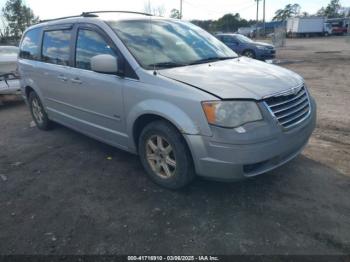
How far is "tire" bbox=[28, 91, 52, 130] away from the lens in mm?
5691

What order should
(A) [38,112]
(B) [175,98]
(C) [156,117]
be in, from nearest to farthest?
(B) [175,98], (C) [156,117], (A) [38,112]

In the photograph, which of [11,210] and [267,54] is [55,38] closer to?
[11,210]

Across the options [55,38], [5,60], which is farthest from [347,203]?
[5,60]

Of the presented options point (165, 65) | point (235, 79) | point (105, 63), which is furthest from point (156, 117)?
point (235, 79)

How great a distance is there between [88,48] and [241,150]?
2458mm

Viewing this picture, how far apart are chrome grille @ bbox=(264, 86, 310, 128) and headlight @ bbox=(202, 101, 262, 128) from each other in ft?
0.67

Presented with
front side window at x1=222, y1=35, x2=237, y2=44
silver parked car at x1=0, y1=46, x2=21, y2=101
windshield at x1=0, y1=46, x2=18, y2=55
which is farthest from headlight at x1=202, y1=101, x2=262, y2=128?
front side window at x1=222, y1=35, x2=237, y2=44

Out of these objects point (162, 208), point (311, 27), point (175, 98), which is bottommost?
point (162, 208)

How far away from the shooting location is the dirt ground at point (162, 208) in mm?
2654

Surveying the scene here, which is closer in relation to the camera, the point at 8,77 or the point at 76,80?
the point at 76,80

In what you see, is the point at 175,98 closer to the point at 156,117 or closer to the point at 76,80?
the point at 156,117

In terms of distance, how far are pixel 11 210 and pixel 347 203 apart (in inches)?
136

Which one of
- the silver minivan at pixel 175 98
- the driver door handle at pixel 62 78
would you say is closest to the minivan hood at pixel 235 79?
the silver minivan at pixel 175 98

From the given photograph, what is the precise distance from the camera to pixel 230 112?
280cm
